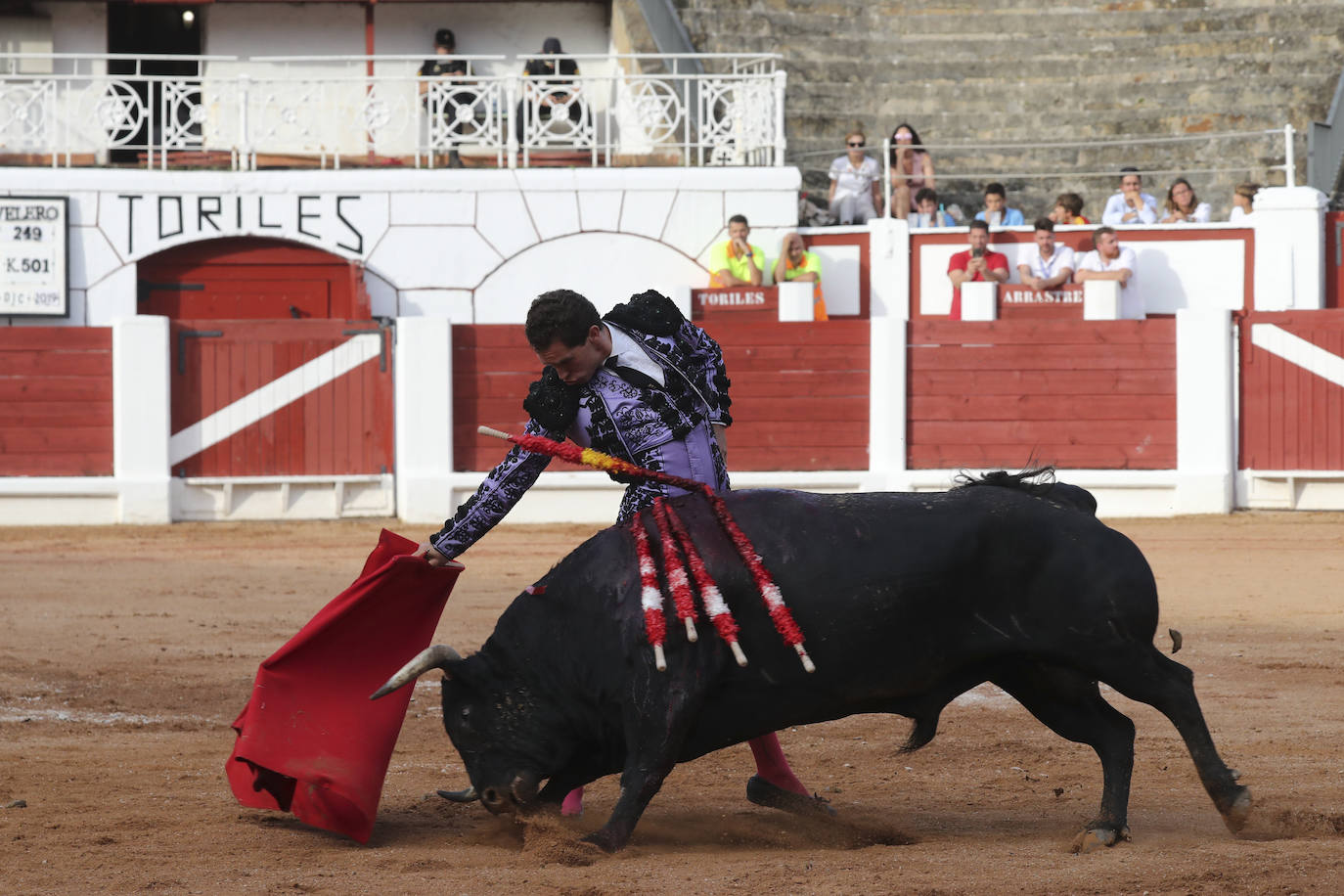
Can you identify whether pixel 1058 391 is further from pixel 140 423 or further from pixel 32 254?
pixel 32 254

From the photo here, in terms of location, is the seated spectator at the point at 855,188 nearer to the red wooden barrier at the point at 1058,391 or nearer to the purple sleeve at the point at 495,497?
the red wooden barrier at the point at 1058,391

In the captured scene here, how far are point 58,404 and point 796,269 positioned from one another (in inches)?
198

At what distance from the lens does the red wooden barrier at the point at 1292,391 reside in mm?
10570

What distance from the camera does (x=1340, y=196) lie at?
13.0 m

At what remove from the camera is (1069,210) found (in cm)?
1209

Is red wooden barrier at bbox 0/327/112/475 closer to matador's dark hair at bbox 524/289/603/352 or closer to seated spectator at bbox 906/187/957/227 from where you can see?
seated spectator at bbox 906/187/957/227

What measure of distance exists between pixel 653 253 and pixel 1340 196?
17.9ft

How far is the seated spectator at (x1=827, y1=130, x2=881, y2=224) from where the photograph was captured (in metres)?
12.4

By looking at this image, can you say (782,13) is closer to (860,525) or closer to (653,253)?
(653,253)

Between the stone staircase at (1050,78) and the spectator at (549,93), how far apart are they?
1.74 metres

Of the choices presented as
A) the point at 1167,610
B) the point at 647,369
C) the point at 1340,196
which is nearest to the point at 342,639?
the point at 647,369

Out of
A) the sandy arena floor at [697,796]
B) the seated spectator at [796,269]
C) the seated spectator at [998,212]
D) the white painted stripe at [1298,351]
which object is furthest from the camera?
the seated spectator at [998,212]

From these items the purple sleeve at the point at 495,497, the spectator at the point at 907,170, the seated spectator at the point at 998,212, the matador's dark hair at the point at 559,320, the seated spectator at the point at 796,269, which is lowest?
the purple sleeve at the point at 495,497

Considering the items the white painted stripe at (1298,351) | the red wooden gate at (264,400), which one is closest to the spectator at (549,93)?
the red wooden gate at (264,400)
